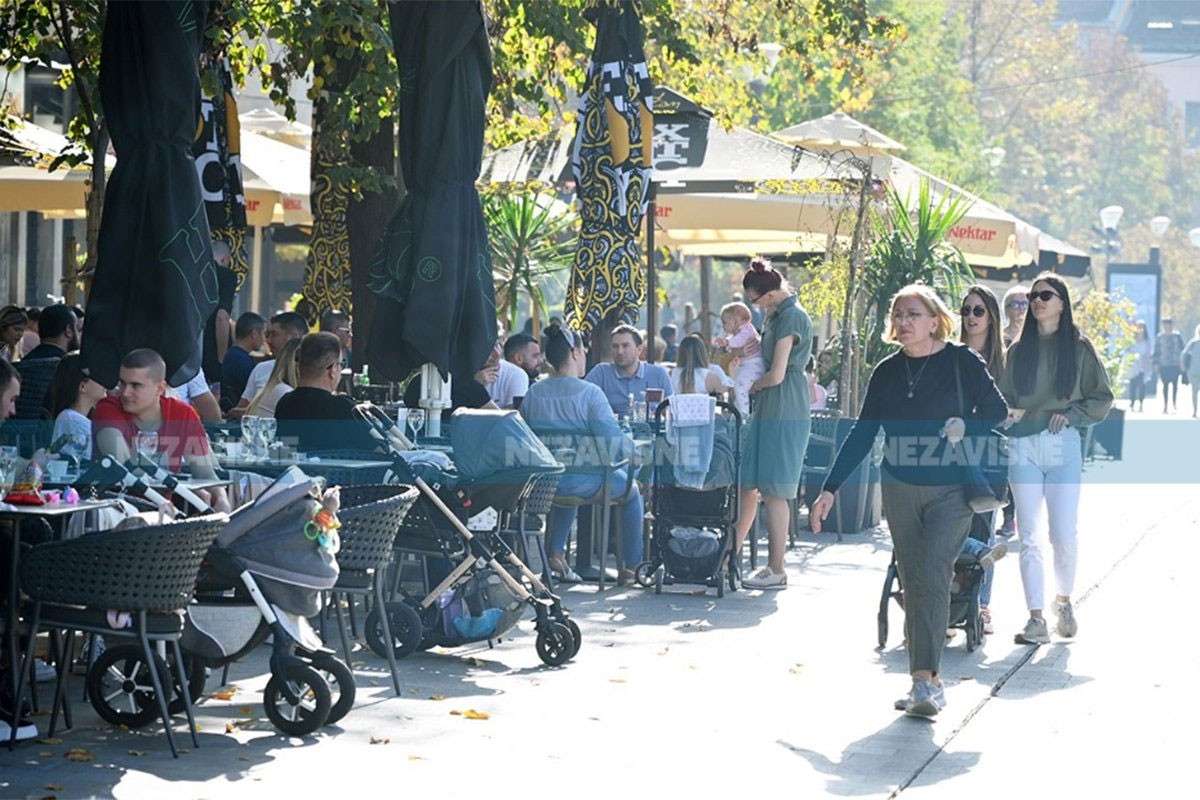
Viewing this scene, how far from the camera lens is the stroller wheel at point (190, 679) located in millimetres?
8453

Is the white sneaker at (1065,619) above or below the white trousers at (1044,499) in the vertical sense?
below

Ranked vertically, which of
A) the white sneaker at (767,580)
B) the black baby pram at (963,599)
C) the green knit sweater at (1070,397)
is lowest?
the white sneaker at (767,580)

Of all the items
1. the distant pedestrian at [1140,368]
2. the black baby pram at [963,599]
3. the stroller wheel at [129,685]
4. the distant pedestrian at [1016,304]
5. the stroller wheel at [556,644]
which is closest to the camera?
the stroller wheel at [129,685]

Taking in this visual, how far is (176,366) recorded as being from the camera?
9594 millimetres

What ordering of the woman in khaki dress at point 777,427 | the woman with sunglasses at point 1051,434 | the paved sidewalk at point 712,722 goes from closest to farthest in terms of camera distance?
1. the paved sidewalk at point 712,722
2. the woman with sunglasses at point 1051,434
3. the woman in khaki dress at point 777,427

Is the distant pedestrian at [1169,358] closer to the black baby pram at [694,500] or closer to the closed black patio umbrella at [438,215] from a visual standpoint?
the black baby pram at [694,500]

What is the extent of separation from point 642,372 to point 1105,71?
73.5 m

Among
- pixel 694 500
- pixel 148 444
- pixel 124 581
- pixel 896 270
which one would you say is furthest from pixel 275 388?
pixel 896 270

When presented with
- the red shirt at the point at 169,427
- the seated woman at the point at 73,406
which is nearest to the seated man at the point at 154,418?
the red shirt at the point at 169,427

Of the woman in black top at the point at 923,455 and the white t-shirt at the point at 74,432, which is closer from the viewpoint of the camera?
the woman in black top at the point at 923,455

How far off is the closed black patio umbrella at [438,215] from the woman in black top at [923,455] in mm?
2527

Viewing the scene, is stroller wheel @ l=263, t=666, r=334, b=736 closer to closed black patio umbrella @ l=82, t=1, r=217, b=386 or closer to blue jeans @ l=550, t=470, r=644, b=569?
closed black patio umbrella @ l=82, t=1, r=217, b=386

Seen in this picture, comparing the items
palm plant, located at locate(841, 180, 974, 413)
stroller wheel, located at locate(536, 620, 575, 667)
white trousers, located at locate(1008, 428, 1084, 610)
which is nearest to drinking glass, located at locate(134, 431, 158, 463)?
stroller wheel, located at locate(536, 620, 575, 667)

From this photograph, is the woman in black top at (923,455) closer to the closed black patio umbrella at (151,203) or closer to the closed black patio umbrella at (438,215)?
the closed black patio umbrella at (438,215)
